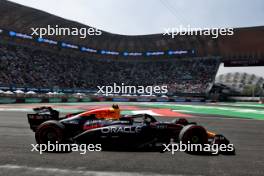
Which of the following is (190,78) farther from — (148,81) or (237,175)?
(237,175)

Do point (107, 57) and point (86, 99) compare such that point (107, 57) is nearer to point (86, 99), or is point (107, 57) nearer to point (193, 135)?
point (86, 99)

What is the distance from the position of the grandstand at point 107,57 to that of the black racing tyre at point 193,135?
35.8 metres

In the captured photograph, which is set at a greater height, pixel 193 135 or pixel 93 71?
pixel 93 71

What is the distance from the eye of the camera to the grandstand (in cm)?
4459

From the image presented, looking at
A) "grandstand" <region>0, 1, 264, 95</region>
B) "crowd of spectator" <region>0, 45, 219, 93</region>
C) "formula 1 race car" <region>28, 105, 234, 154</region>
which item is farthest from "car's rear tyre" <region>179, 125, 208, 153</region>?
"crowd of spectator" <region>0, 45, 219, 93</region>

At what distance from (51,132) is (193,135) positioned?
2.92 meters

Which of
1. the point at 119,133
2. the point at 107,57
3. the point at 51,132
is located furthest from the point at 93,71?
the point at 119,133

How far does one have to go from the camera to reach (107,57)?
6544 centimetres

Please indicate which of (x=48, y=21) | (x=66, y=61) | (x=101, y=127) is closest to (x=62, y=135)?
(x=101, y=127)

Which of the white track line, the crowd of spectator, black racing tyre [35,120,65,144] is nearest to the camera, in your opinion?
the white track line

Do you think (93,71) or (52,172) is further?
(93,71)

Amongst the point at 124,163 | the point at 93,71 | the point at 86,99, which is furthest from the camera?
the point at 93,71

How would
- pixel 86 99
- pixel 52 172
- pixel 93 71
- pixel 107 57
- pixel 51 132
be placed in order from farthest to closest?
pixel 107 57 < pixel 93 71 < pixel 86 99 < pixel 51 132 < pixel 52 172

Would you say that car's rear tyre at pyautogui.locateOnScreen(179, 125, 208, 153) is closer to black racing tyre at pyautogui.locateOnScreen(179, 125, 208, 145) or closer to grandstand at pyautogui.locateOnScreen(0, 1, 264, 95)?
black racing tyre at pyautogui.locateOnScreen(179, 125, 208, 145)
